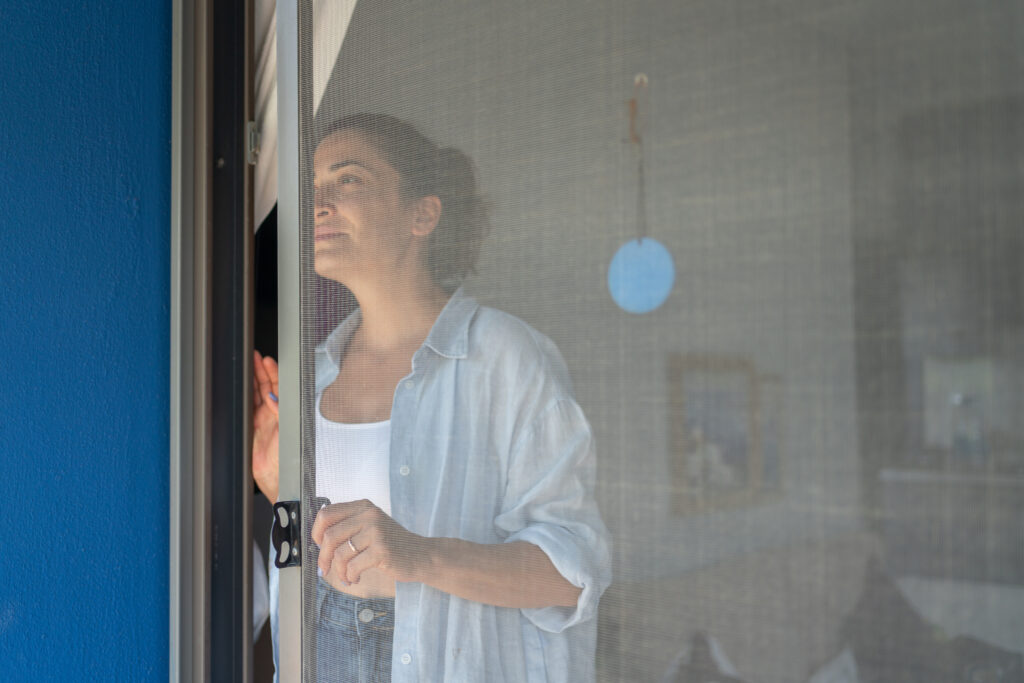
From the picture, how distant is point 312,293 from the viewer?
109cm

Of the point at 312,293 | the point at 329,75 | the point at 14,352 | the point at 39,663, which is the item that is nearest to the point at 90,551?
the point at 39,663

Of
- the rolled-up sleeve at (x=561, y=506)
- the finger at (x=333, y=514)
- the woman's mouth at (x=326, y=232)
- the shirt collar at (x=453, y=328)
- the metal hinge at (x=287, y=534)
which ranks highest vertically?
the woman's mouth at (x=326, y=232)

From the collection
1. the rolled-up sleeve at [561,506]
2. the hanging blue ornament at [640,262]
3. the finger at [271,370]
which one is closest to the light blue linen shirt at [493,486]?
the rolled-up sleeve at [561,506]

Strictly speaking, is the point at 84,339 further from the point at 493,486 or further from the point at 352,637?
the point at 493,486

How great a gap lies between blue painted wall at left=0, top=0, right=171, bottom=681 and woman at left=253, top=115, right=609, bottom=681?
0.49 metres

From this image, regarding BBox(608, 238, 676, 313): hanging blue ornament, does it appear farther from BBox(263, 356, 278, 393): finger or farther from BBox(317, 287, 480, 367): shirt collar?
BBox(263, 356, 278, 393): finger

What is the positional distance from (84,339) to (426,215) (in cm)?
81

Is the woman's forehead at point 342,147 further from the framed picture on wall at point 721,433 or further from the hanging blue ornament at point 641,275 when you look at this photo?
the framed picture on wall at point 721,433

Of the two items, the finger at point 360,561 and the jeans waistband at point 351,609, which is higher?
the finger at point 360,561

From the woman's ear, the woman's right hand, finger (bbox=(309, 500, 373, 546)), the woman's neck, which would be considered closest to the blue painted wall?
the woman's right hand

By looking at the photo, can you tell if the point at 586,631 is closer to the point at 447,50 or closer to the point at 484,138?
the point at 484,138

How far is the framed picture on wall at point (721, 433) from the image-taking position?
0.56 metres

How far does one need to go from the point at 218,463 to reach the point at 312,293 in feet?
1.47

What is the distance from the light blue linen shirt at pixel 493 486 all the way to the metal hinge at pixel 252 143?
A: 2.02 ft
